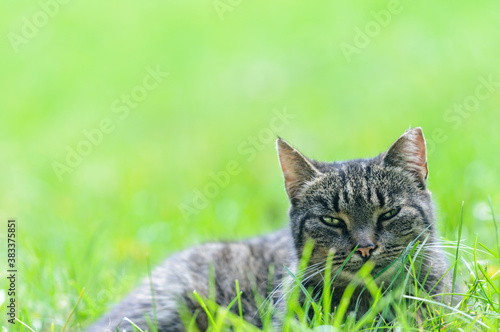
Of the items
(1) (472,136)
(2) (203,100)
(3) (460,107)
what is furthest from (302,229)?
(2) (203,100)

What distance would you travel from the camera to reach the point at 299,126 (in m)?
8.83

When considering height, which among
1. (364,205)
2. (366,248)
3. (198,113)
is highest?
(198,113)

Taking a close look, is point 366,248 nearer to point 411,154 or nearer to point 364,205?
point 364,205

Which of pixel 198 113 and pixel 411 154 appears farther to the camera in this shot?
pixel 198 113

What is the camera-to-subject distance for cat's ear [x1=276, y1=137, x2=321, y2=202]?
4.02 meters

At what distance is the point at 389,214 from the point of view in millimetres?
3672

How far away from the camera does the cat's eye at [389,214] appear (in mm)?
3666

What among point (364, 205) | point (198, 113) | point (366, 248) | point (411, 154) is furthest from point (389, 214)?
point (198, 113)

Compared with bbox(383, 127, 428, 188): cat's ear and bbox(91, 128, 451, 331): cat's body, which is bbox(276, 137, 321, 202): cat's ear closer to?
bbox(91, 128, 451, 331): cat's body

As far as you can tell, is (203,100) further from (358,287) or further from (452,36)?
(358,287)

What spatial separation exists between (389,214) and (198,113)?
261 inches

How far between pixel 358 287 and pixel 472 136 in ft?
11.9

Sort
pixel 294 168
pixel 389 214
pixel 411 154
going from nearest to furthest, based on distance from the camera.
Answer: pixel 389 214, pixel 411 154, pixel 294 168

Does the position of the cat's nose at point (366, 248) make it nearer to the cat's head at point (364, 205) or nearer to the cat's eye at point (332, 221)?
the cat's head at point (364, 205)
